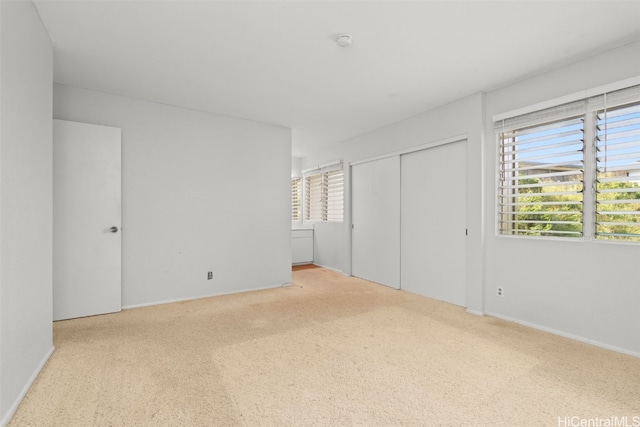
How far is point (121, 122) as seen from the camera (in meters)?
3.55

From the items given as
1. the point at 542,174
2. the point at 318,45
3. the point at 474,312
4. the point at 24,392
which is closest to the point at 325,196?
the point at 474,312

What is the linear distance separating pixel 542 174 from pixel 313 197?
451 cm

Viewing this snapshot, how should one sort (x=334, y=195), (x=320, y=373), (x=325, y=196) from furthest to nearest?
(x=325, y=196), (x=334, y=195), (x=320, y=373)

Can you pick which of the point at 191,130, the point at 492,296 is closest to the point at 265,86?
the point at 191,130

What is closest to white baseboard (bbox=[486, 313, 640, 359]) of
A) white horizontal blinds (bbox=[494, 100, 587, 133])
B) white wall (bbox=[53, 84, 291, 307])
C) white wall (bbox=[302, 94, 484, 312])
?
white wall (bbox=[302, 94, 484, 312])

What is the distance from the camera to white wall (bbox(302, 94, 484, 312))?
11.3 ft

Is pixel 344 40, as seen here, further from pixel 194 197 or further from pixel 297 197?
pixel 297 197

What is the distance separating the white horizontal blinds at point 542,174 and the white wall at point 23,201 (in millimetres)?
3968

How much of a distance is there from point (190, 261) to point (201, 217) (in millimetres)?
578

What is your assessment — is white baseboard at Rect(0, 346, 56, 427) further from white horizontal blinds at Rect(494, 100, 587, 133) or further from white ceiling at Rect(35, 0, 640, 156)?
white horizontal blinds at Rect(494, 100, 587, 133)

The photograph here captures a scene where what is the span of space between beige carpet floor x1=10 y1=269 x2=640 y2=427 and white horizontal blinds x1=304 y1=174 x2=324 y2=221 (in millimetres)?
3524

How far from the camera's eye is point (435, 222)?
158 inches

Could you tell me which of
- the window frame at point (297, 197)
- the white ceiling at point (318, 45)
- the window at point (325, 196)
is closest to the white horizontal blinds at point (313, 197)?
the window at point (325, 196)

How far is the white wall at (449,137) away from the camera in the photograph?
11.3 ft
